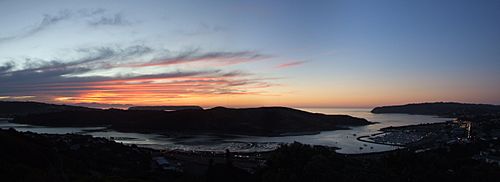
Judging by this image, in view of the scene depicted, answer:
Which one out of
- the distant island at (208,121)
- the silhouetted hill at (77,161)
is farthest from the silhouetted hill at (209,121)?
the silhouetted hill at (77,161)

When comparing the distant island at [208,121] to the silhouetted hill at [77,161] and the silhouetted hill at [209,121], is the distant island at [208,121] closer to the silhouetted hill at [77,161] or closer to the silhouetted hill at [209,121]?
the silhouetted hill at [209,121]

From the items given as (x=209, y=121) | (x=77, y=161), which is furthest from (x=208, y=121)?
(x=77, y=161)

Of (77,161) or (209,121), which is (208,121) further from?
(77,161)

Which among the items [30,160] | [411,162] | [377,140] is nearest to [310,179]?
[411,162]

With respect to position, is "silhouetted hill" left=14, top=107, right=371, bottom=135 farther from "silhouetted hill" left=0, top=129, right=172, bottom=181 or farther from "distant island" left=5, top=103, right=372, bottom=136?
"silhouetted hill" left=0, top=129, right=172, bottom=181

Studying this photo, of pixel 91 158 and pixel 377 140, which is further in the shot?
pixel 377 140

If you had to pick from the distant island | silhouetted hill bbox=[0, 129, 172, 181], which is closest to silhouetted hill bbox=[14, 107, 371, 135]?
the distant island

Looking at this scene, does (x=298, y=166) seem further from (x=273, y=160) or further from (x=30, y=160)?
(x=30, y=160)
